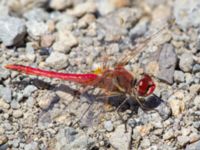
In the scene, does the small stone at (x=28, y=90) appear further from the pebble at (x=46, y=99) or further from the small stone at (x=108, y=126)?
the small stone at (x=108, y=126)

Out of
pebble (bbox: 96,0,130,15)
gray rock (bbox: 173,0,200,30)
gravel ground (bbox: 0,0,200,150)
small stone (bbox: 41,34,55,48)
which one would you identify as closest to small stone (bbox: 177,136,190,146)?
gravel ground (bbox: 0,0,200,150)

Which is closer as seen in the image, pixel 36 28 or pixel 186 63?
pixel 186 63

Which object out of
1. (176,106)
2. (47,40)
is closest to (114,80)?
(176,106)

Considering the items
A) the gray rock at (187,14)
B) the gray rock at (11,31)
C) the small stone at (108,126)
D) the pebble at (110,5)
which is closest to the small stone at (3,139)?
the small stone at (108,126)

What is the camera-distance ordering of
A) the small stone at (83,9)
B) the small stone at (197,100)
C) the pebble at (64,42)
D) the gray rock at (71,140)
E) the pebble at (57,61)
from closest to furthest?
the gray rock at (71,140) → the small stone at (197,100) → the pebble at (57,61) → the pebble at (64,42) → the small stone at (83,9)

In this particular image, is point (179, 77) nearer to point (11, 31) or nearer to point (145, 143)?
point (145, 143)

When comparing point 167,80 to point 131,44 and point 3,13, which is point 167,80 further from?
point 3,13

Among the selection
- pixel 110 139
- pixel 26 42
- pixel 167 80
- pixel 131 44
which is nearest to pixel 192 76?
pixel 167 80
